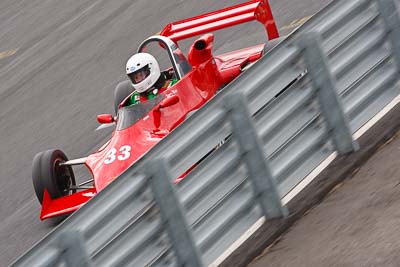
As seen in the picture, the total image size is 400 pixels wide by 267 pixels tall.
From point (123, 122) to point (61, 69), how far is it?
7213mm

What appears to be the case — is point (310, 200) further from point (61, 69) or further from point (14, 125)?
point (61, 69)

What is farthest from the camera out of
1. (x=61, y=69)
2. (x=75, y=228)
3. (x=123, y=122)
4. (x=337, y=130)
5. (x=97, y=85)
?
(x=61, y=69)

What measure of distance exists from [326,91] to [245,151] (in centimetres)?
97

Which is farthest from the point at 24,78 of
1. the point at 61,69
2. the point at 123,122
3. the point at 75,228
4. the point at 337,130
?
the point at 75,228

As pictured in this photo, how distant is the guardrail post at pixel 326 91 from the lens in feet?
26.8

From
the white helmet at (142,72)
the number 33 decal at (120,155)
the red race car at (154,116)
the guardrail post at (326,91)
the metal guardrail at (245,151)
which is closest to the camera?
the metal guardrail at (245,151)

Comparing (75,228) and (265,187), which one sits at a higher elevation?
(75,228)

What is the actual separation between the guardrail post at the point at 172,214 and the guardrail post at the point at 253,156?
808 mm

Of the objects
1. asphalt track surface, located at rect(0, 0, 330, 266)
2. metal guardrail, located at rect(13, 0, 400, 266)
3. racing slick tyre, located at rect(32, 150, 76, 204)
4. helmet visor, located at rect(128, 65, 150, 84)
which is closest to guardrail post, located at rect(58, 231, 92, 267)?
metal guardrail, located at rect(13, 0, 400, 266)

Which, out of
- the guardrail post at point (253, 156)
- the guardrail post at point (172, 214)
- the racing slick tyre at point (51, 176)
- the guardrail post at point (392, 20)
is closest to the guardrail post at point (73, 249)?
the guardrail post at point (172, 214)

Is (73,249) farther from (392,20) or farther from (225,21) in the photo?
(225,21)

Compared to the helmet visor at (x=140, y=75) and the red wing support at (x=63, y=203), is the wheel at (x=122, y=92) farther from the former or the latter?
the red wing support at (x=63, y=203)

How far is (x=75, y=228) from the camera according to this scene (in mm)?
6516

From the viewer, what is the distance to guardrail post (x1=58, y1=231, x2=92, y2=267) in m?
6.38
